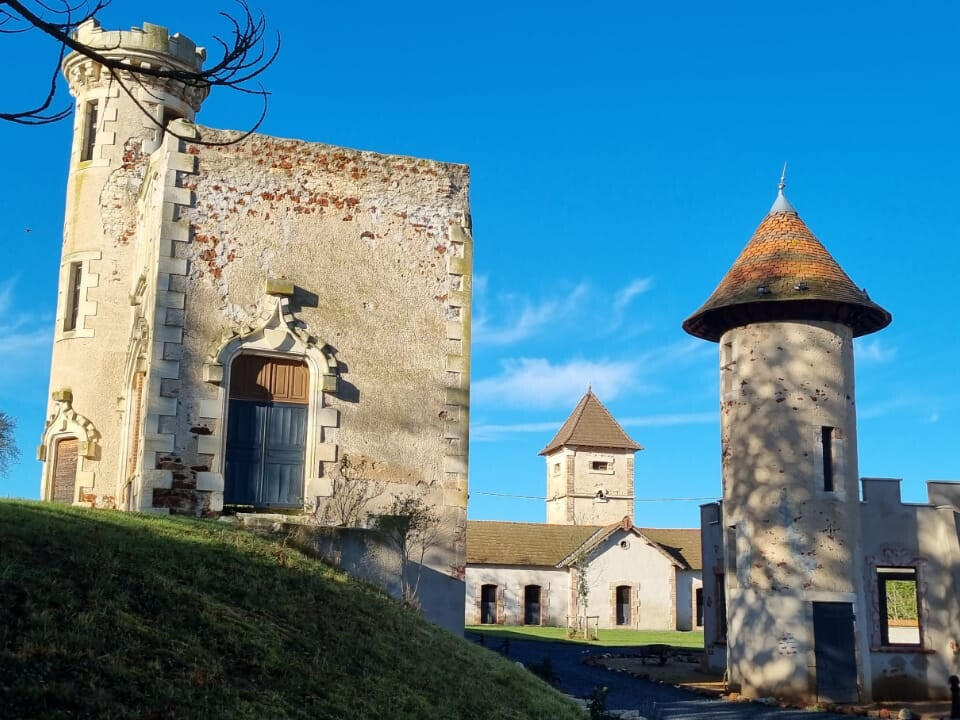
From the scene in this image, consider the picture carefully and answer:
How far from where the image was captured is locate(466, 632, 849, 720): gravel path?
18984mm

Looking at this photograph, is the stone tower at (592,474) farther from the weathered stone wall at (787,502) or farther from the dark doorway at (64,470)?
the dark doorway at (64,470)

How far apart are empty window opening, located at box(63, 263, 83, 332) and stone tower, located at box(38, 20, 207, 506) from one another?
0.02 meters

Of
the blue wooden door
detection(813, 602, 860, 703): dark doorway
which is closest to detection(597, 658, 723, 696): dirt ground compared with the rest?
detection(813, 602, 860, 703): dark doorway

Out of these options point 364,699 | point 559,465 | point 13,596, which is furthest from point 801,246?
point 559,465

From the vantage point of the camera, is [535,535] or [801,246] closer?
[801,246]

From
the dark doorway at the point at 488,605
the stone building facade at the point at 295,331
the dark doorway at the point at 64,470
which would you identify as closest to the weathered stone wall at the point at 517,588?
the dark doorway at the point at 488,605

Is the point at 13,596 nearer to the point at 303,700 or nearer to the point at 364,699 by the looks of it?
the point at 303,700

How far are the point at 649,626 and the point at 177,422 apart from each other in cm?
3884

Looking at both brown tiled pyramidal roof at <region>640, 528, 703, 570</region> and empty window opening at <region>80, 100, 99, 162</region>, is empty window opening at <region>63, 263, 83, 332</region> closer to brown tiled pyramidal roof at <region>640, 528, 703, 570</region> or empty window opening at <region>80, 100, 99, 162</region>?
empty window opening at <region>80, 100, 99, 162</region>

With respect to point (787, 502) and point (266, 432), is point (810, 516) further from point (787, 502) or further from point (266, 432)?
point (266, 432)

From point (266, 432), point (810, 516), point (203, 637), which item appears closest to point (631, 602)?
point (810, 516)

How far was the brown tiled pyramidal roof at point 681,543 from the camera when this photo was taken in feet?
168

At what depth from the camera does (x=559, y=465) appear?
207 feet

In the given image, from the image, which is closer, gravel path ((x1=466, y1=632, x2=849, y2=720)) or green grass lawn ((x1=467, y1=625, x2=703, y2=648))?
gravel path ((x1=466, y1=632, x2=849, y2=720))
